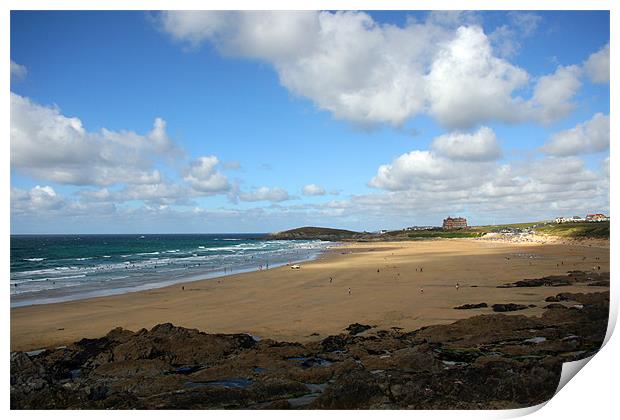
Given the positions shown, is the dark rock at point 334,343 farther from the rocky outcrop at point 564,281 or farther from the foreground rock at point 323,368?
the rocky outcrop at point 564,281

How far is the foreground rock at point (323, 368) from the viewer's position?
716 centimetres

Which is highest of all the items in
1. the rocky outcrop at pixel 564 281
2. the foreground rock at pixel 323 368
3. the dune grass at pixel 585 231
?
the dune grass at pixel 585 231

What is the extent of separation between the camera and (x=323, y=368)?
26.8 ft

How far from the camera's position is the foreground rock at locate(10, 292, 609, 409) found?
7.16m

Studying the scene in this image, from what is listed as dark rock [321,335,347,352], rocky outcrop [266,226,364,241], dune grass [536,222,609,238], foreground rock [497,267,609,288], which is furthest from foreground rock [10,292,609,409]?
rocky outcrop [266,226,364,241]

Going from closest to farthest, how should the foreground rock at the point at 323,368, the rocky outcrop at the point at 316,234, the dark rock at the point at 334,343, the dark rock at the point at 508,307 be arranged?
the foreground rock at the point at 323,368 < the dark rock at the point at 334,343 < the dark rock at the point at 508,307 < the rocky outcrop at the point at 316,234

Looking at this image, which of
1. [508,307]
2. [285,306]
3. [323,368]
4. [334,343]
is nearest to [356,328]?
[334,343]

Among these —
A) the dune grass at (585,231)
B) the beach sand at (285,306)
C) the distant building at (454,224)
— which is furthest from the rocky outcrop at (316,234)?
the beach sand at (285,306)

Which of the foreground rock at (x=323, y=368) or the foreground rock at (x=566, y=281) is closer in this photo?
the foreground rock at (x=323, y=368)

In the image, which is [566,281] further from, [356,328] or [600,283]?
[356,328]

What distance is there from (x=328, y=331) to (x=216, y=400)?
4.45 m

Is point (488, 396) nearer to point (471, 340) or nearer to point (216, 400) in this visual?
point (471, 340)

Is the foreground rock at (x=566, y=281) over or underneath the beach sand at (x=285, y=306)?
over

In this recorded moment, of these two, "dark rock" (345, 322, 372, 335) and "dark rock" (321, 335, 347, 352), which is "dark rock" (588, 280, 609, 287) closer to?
"dark rock" (345, 322, 372, 335)
